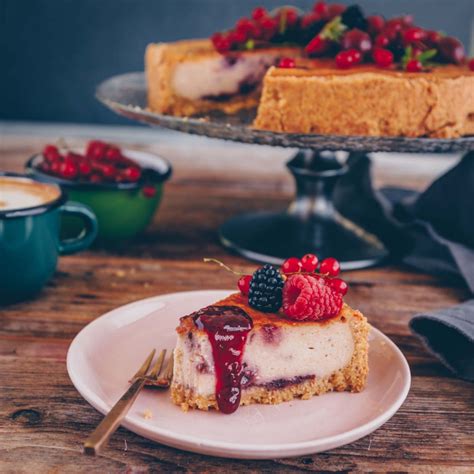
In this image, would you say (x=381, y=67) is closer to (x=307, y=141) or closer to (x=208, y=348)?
(x=307, y=141)

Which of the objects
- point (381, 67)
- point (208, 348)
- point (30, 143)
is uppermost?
point (381, 67)

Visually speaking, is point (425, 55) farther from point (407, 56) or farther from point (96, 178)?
point (96, 178)

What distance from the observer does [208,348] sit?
3.39 ft

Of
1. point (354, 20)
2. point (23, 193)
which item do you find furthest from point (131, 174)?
point (354, 20)

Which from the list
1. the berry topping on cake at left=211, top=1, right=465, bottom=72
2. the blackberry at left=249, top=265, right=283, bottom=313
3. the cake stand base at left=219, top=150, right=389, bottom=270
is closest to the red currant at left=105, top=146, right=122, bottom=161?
the cake stand base at left=219, top=150, right=389, bottom=270

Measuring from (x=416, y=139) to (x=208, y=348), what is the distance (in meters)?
0.65

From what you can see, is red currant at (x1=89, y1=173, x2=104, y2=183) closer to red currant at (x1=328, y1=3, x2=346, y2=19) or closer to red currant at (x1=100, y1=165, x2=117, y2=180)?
red currant at (x1=100, y1=165, x2=117, y2=180)

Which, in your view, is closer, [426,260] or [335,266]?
[335,266]

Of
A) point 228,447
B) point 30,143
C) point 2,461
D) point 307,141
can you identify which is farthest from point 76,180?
point 30,143

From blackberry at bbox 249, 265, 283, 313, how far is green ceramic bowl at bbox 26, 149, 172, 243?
2.20 feet

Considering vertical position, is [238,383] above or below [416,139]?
below

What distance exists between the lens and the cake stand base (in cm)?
170

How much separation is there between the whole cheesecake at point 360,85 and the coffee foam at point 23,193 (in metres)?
0.47

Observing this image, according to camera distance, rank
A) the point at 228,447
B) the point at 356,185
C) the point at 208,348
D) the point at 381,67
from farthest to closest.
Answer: the point at 356,185, the point at 381,67, the point at 208,348, the point at 228,447
